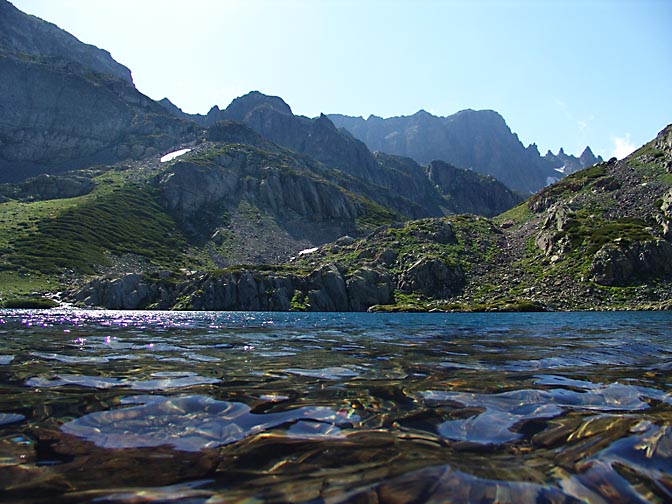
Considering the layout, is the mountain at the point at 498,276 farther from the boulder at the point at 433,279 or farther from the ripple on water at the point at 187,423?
the ripple on water at the point at 187,423

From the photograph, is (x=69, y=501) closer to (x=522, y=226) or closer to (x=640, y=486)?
(x=640, y=486)

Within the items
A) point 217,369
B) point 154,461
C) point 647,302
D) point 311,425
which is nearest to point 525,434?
point 311,425

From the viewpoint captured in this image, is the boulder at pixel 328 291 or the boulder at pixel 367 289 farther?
the boulder at pixel 367 289

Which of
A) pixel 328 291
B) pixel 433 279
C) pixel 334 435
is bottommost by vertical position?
pixel 328 291

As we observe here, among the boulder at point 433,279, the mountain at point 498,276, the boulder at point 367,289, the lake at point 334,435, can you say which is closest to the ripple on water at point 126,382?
the lake at point 334,435

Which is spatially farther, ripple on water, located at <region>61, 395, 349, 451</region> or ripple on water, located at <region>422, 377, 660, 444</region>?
ripple on water, located at <region>422, 377, 660, 444</region>

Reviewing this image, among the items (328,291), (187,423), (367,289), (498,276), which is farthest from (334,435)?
(498,276)

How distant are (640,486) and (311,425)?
5.28 meters

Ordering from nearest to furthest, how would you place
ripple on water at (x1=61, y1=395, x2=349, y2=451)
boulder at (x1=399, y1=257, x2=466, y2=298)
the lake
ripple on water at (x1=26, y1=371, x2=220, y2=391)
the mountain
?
1. the lake
2. ripple on water at (x1=61, y1=395, x2=349, y2=451)
3. ripple on water at (x1=26, y1=371, x2=220, y2=391)
4. the mountain
5. boulder at (x1=399, y1=257, x2=466, y2=298)

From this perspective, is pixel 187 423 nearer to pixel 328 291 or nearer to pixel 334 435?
pixel 334 435

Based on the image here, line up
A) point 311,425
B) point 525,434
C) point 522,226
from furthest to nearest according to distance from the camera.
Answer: point 522,226
point 311,425
point 525,434

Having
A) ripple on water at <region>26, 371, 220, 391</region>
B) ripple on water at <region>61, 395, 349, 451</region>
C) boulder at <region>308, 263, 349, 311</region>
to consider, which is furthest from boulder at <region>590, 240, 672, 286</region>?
ripple on water at <region>61, 395, 349, 451</region>

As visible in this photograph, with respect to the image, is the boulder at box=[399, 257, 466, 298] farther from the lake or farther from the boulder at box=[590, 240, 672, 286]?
the lake

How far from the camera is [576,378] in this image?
43.4 feet
